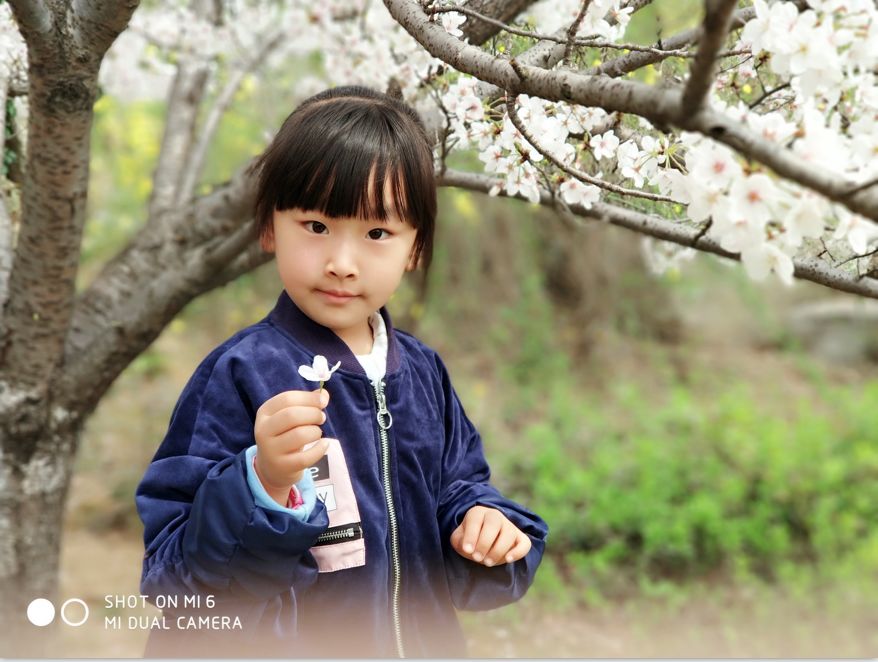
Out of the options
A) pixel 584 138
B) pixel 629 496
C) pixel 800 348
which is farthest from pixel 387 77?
pixel 800 348

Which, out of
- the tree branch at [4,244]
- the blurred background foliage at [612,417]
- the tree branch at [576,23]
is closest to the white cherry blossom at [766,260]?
the tree branch at [576,23]

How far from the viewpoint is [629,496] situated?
4.19 meters

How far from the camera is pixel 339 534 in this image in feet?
4.39

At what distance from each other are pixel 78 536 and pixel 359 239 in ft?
11.7

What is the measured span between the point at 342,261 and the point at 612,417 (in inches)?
169

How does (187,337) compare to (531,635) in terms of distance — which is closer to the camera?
(531,635)

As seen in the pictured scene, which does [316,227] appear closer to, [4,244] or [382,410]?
[382,410]

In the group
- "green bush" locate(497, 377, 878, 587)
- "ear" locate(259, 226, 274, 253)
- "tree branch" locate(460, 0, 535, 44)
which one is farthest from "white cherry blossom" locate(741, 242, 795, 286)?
"green bush" locate(497, 377, 878, 587)

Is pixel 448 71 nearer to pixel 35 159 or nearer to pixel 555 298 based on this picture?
pixel 35 159

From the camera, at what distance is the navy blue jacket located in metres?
1.19

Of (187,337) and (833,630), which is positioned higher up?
(187,337)

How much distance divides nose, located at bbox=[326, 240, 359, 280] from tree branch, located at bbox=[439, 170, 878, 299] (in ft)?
1.67

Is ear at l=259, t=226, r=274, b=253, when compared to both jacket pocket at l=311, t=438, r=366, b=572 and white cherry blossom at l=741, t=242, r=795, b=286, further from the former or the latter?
white cherry blossom at l=741, t=242, r=795, b=286

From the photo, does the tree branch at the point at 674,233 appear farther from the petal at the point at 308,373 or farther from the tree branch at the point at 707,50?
the petal at the point at 308,373
